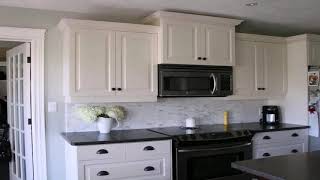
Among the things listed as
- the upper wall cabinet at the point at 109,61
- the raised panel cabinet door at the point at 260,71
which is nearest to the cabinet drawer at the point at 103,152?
the upper wall cabinet at the point at 109,61

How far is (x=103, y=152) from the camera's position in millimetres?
3273

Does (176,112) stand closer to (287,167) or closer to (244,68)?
(244,68)

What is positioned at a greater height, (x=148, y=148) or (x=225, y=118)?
(x=225, y=118)

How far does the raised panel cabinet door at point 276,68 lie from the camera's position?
Result: 4652 millimetres

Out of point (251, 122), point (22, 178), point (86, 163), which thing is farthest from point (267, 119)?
point (22, 178)

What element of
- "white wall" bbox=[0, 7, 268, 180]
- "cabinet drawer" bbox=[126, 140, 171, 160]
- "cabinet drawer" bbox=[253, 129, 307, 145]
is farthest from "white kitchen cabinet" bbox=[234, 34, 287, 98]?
"white wall" bbox=[0, 7, 268, 180]

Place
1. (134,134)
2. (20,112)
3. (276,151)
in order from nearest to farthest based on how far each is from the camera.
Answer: (134,134) < (20,112) < (276,151)

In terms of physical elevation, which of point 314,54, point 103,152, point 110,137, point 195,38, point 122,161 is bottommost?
point 122,161

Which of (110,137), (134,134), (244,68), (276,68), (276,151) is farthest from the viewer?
(276,68)

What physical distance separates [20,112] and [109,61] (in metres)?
1.33

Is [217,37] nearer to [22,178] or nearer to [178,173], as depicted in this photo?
[178,173]

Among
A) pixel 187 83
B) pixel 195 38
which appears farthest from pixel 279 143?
pixel 195 38

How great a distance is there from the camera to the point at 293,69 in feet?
15.4

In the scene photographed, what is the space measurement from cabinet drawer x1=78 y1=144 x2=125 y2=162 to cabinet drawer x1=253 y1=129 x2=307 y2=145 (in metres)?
1.72
